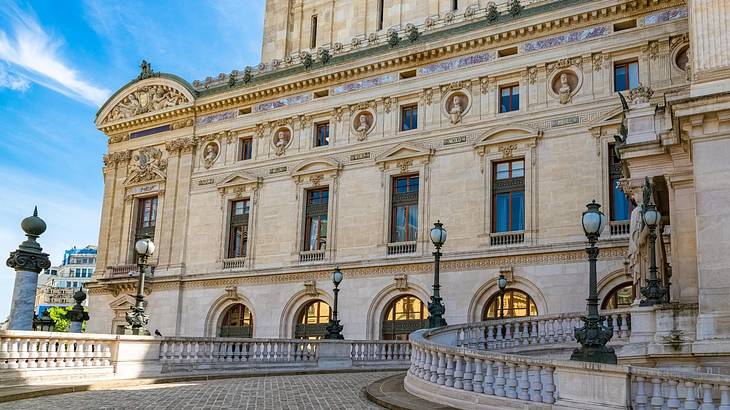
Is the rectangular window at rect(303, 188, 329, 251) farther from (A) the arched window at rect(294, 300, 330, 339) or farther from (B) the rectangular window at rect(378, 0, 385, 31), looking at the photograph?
(B) the rectangular window at rect(378, 0, 385, 31)

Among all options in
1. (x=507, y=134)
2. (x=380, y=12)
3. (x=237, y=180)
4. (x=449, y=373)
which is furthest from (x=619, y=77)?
(x=449, y=373)

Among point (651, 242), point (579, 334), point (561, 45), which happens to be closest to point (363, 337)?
point (561, 45)

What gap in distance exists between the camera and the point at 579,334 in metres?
12.9

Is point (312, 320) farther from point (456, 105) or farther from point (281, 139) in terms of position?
point (456, 105)

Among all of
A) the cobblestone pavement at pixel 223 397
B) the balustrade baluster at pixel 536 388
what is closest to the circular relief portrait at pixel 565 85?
the cobblestone pavement at pixel 223 397

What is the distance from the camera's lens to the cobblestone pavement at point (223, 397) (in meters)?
13.2

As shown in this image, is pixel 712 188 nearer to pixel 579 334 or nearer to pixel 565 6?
pixel 579 334

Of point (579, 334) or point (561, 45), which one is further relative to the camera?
point (561, 45)

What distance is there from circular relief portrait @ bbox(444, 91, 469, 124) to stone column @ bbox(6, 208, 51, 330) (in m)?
20.8

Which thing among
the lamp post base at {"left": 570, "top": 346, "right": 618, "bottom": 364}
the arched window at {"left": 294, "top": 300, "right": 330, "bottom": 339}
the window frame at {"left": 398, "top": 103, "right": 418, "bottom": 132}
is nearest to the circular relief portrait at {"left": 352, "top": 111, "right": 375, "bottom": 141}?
the window frame at {"left": 398, "top": 103, "right": 418, "bottom": 132}

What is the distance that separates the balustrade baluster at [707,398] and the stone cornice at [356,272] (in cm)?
1975

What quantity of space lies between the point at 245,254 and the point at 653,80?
21804 mm

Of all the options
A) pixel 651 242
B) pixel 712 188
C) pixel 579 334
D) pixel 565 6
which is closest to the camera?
pixel 579 334

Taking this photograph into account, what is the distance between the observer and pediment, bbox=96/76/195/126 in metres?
45.3
